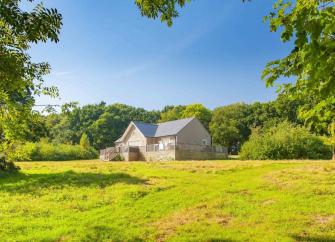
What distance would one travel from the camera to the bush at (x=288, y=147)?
123 feet

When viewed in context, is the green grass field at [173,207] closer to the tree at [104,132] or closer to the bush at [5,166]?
the bush at [5,166]

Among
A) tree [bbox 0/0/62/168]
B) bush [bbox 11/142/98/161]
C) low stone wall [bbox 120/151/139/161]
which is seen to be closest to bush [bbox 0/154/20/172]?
tree [bbox 0/0/62/168]

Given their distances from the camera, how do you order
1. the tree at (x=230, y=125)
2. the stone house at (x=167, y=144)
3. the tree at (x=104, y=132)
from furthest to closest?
the tree at (x=104, y=132), the tree at (x=230, y=125), the stone house at (x=167, y=144)

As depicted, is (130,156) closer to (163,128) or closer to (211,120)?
(163,128)

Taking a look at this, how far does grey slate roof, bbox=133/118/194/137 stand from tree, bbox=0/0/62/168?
38.3 metres

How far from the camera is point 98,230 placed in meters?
11.6

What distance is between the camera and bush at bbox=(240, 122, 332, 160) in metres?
37.5

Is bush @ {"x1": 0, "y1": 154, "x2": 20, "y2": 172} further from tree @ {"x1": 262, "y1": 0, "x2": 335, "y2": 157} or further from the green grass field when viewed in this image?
tree @ {"x1": 262, "y1": 0, "x2": 335, "y2": 157}

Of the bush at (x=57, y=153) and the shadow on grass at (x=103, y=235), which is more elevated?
the bush at (x=57, y=153)

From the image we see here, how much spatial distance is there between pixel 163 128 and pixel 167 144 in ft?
38.5

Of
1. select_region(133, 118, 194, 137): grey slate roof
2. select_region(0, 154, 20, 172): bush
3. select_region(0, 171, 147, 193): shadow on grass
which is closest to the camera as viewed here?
select_region(0, 171, 147, 193): shadow on grass

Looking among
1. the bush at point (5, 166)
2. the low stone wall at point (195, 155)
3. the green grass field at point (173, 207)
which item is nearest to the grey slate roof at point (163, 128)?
the low stone wall at point (195, 155)

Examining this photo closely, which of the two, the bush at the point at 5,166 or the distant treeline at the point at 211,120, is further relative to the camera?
the distant treeline at the point at 211,120

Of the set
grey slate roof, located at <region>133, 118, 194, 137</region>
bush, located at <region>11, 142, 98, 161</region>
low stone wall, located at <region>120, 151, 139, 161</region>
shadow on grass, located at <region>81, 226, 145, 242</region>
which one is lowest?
shadow on grass, located at <region>81, 226, 145, 242</region>
